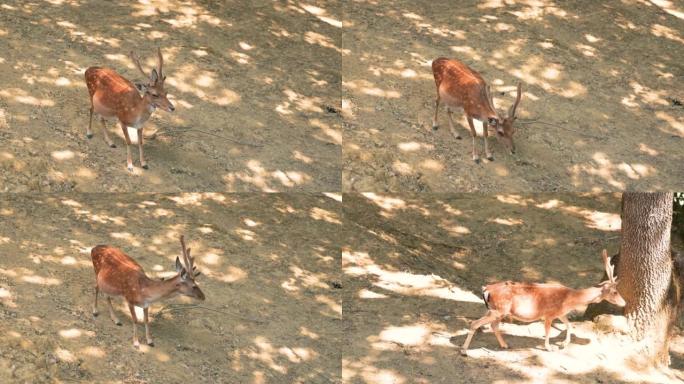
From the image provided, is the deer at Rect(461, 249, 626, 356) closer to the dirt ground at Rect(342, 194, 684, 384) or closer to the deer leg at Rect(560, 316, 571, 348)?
the deer leg at Rect(560, 316, 571, 348)

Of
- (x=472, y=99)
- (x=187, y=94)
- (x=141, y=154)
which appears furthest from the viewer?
(x=187, y=94)

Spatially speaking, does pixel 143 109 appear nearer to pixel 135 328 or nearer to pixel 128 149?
pixel 128 149

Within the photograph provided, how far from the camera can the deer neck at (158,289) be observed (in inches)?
531

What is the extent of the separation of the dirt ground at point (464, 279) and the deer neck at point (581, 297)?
58 centimetres

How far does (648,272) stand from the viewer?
14156mm

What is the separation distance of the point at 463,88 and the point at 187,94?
13.2 feet

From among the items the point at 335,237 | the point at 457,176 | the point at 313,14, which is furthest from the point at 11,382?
the point at 313,14

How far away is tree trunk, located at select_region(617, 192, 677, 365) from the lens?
14070 mm

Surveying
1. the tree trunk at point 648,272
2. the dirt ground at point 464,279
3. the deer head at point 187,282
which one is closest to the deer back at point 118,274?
the deer head at point 187,282

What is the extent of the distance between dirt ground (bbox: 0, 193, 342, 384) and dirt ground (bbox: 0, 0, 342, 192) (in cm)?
50

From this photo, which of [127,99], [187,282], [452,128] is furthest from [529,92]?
[187,282]

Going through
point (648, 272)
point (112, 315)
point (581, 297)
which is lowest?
point (112, 315)

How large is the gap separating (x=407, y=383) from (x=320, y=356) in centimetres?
119

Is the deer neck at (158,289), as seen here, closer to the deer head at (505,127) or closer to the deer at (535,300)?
the deer at (535,300)
